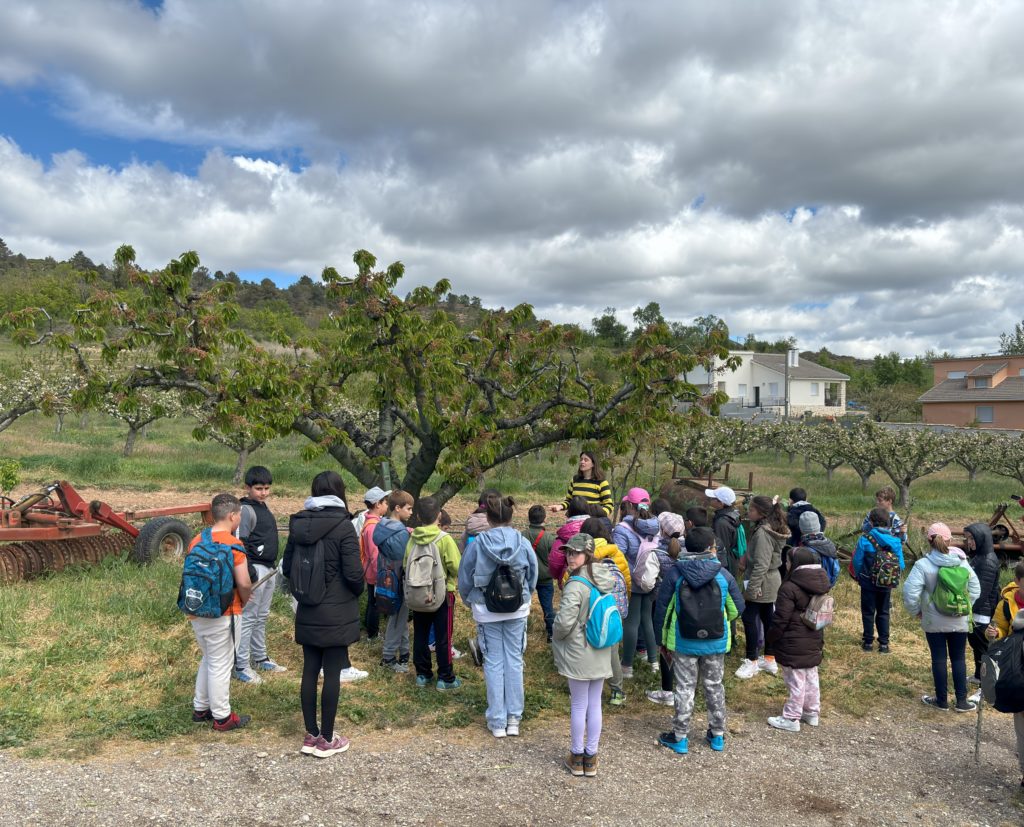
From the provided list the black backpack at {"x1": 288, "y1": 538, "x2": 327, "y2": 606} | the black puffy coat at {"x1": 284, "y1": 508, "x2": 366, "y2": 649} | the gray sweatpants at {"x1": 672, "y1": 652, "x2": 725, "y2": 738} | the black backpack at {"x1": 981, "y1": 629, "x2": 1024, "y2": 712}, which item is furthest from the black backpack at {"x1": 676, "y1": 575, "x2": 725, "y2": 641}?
the black backpack at {"x1": 288, "y1": 538, "x2": 327, "y2": 606}

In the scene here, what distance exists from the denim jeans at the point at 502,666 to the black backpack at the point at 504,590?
0.17 meters

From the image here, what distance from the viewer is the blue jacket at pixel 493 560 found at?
488cm

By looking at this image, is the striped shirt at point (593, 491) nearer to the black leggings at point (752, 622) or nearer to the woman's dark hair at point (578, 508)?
the woman's dark hair at point (578, 508)

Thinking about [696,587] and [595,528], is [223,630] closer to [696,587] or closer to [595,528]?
[595,528]

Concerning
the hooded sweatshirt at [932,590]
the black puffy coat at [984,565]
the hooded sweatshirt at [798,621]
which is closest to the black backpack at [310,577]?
the hooded sweatshirt at [798,621]

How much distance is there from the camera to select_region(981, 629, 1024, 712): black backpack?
416 centimetres

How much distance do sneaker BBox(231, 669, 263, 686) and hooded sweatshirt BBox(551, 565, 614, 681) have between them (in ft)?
8.53

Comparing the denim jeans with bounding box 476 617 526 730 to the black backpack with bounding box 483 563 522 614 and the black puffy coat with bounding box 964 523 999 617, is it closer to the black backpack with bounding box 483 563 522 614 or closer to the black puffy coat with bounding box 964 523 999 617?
the black backpack with bounding box 483 563 522 614

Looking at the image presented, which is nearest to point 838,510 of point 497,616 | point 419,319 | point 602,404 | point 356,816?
point 602,404

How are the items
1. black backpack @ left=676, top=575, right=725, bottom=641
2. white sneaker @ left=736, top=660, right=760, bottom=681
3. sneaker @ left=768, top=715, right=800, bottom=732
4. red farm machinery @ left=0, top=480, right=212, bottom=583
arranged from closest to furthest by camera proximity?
black backpack @ left=676, top=575, right=725, bottom=641, sneaker @ left=768, top=715, right=800, bottom=732, white sneaker @ left=736, top=660, right=760, bottom=681, red farm machinery @ left=0, top=480, right=212, bottom=583

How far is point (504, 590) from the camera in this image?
15.9 ft

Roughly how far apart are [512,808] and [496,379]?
208 inches

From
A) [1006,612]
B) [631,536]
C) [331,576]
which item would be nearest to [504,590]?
[331,576]

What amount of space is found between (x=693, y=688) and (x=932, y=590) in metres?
2.11
